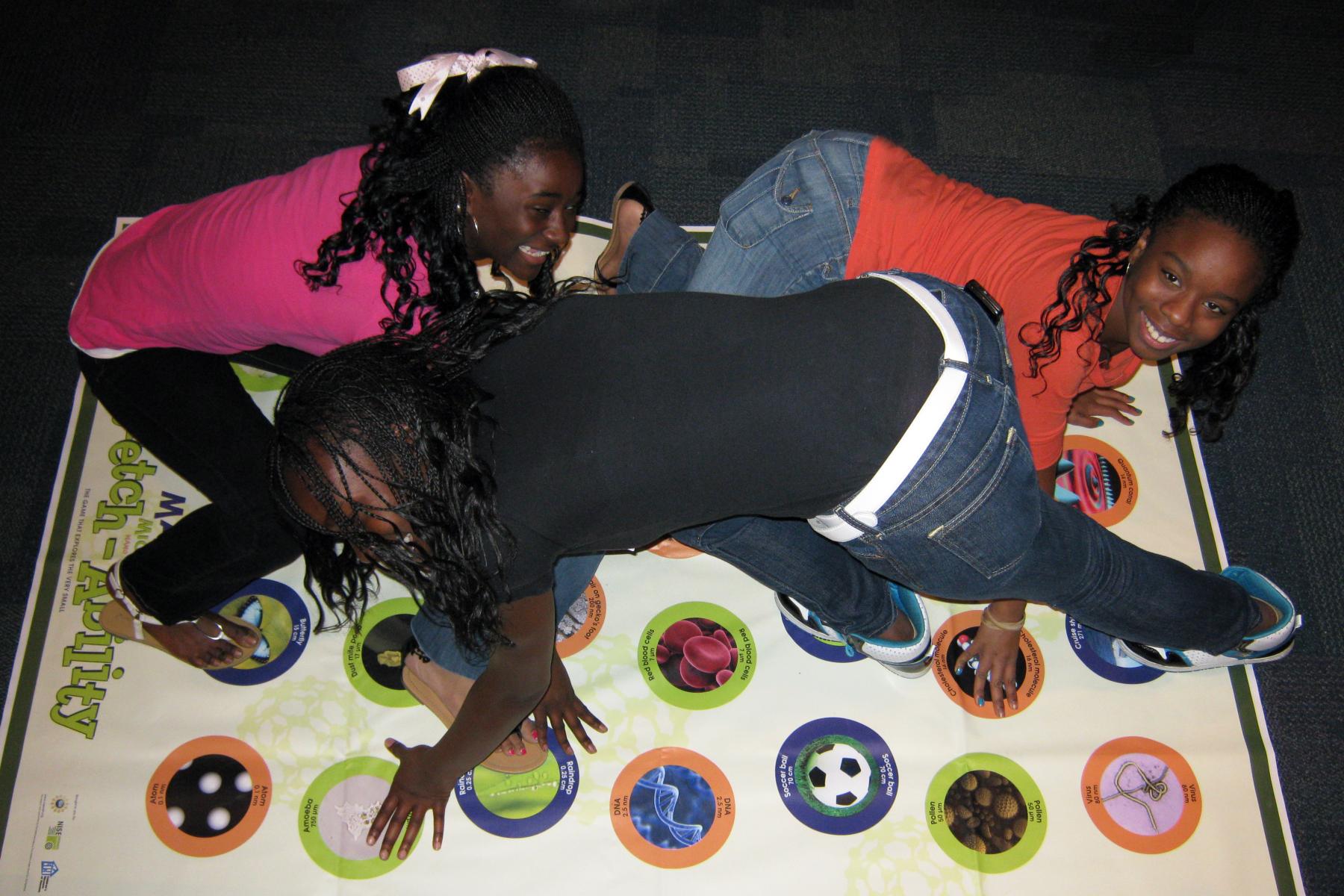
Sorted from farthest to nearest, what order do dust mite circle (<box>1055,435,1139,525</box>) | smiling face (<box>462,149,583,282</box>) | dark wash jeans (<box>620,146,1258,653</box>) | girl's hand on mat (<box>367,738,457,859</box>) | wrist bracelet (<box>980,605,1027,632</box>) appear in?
dust mite circle (<box>1055,435,1139,525</box>), wrist bracelet (<box>980,605,1027,632</box>), girl's hand on mat (<box>367,738,457,859</box>), smiling face (<box>462,149,583,282</box>), dark wash jeans (<box>620,146,1258,653</box>)

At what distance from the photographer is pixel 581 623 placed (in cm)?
155

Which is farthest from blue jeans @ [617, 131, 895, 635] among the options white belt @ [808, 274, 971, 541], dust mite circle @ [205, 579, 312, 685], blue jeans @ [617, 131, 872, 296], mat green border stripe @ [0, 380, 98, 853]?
mat green border stripe @ [0, 380, 98, 853]

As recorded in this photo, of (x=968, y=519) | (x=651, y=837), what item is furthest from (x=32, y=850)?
(x=968, y=519)

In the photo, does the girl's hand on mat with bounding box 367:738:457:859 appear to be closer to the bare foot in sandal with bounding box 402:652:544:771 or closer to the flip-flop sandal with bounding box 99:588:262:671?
the bare foot in sandal with bounding box 402:652:544:771

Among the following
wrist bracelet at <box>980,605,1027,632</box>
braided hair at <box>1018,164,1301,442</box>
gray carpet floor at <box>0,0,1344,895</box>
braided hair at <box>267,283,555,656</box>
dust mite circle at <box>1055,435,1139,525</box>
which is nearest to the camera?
braided hair at <box>267,283,555,656</box>

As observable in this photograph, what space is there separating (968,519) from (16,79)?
2.31 metres

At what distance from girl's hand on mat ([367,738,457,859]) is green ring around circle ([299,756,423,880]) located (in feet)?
0.06

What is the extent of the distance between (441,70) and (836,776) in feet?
3.99

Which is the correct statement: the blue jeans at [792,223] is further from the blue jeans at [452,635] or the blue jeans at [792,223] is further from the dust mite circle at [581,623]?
the dust mite circle at [581,623]

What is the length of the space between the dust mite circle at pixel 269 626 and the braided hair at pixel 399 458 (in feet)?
2.25

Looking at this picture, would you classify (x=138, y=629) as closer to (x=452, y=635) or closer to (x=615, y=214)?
(x=452, y=635)

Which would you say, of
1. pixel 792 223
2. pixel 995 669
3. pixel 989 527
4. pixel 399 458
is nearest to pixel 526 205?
pixel 792 223

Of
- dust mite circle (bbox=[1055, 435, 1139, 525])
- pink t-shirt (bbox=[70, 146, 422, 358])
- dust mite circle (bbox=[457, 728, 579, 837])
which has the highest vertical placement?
pink t-shirt (bbox=[70, 146, 422, 358])

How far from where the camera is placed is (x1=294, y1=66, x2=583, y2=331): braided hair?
1187 mm
